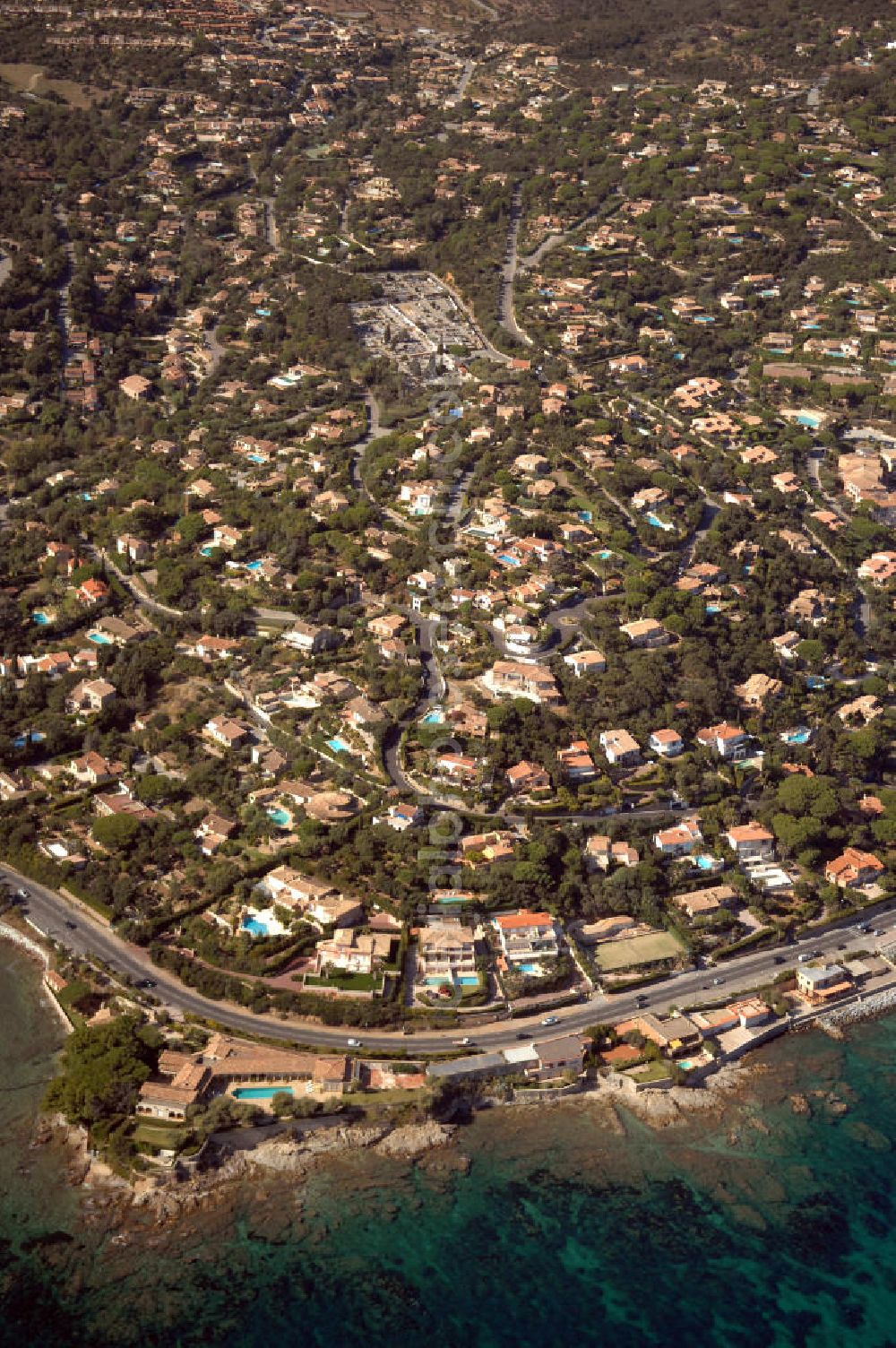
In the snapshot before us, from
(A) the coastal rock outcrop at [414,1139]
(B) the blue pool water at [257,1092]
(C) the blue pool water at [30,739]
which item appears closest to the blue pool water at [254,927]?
(B) the blue pool water at [257,1092]

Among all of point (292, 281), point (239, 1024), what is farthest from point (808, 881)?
point (292, 281)

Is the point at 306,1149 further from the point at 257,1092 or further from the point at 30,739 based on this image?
the point at 30,739

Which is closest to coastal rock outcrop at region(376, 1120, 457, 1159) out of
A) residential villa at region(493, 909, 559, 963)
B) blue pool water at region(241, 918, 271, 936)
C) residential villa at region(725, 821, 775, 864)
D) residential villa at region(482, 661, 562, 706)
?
residential villa at region(493, 909, 559, 963)

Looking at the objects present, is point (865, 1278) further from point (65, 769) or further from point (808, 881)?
point (65, 769)

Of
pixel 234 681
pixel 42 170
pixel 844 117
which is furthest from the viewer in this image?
pixel 844 117

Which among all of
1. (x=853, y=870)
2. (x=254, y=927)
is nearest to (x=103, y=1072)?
(x=254, y=927)

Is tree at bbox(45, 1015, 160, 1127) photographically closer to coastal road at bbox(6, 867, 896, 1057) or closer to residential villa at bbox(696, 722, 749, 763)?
coastal road at bbox(6, 867, 896, 1057)
